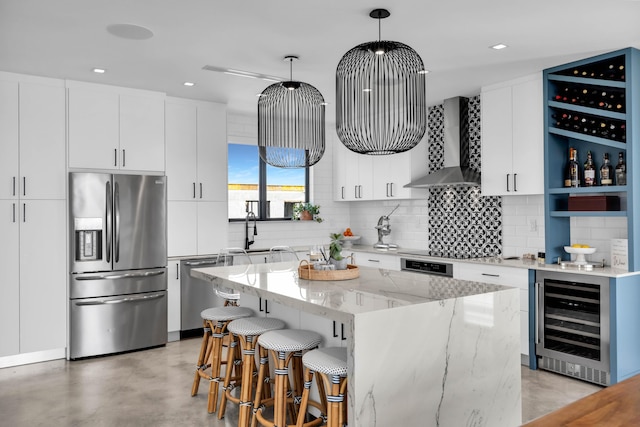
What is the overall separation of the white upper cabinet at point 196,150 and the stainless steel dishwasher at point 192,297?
0.76m

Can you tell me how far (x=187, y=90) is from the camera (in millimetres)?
5242

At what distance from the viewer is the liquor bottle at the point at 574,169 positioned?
4395mm

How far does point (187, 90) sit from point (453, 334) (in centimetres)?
388

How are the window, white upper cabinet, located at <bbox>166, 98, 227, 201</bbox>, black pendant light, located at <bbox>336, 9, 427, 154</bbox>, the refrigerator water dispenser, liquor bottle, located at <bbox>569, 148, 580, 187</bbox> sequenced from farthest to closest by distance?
the window → white upper cabinet, located at <bbox>166, 98, 227, 201</bbox> → the refrigerator water dispenser → liquor bottle, located at <bbox>569, 148, 580, 187</bbox> → black pendant light, located at <bbox>336, 9, 427, 154</bbox>

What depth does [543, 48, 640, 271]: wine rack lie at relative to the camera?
3936 millimetres

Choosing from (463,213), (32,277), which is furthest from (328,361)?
(463,213)

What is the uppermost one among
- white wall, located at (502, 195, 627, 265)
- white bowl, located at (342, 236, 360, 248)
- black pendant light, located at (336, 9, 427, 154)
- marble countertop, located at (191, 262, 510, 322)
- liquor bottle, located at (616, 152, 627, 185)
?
black pendant light, located at (336, 9, 427, 154)

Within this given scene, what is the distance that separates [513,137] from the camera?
4.77 meters

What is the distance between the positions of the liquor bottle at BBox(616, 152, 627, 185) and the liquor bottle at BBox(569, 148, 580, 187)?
0.35 m

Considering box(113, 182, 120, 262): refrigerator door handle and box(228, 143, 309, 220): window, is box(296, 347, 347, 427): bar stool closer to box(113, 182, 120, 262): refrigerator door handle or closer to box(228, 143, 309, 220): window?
box(113, 182, 120, 262): refrigerator door handle

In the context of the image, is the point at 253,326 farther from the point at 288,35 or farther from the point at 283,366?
the point at 288,35

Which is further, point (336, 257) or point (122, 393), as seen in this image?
point (122, 393)

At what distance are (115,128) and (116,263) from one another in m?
1.37

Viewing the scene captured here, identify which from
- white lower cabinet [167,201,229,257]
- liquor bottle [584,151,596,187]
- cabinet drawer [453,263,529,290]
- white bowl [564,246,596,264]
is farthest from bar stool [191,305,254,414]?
liquor bottle [584,151,596,187]
